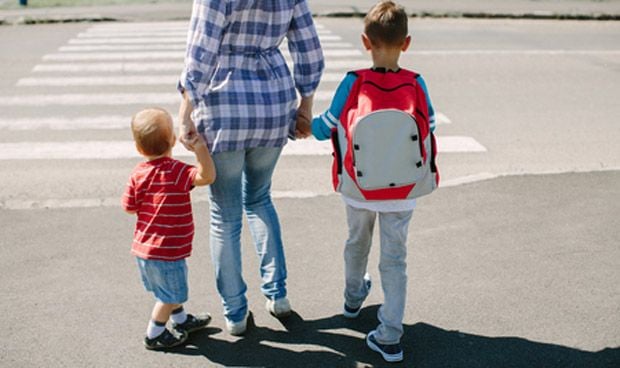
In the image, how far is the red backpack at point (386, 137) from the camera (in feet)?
11.9

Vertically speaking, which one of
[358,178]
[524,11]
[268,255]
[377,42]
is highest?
[377,42]

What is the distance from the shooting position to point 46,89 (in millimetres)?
10188

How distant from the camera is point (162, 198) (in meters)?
3.87

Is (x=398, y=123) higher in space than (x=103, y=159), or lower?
higher

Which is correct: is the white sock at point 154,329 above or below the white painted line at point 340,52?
above

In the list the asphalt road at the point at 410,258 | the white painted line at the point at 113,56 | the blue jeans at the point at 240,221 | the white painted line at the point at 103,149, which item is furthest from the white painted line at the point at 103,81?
the blue jeans at the point at 240,221

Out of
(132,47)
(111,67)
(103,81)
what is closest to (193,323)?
(103,81)

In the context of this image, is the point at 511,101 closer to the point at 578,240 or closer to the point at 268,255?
the point at 578,240

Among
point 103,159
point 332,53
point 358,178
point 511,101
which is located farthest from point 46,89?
point 358,178

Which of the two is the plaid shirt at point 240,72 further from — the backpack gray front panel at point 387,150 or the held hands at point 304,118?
the backpack gray front panel at point 387,150

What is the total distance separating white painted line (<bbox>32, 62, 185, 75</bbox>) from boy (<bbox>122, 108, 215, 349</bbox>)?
300 inches

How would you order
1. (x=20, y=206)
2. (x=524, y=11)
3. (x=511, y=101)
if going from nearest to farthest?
(x=20, y=206)
(x=511, y=101)
(x=524, y=11)

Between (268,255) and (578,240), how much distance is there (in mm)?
2190

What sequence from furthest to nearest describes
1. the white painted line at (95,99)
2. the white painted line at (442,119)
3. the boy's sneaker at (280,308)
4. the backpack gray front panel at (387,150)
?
the white painted line at (95,99) < the white painted line at (442,119) < the boy's sneaker at (280,308) < the backpack gray front panel at (387,150)
